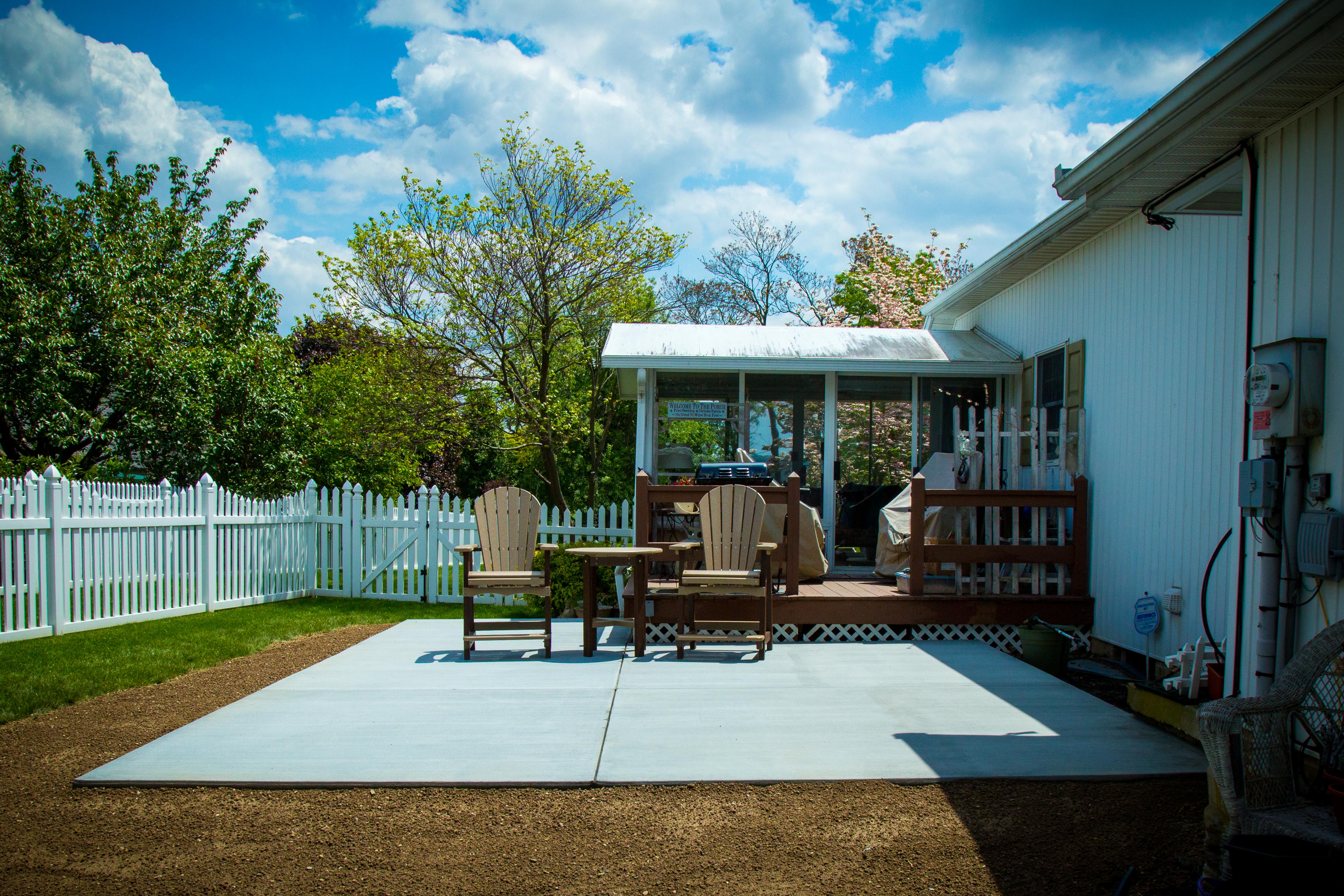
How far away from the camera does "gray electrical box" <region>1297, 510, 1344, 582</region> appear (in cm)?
305

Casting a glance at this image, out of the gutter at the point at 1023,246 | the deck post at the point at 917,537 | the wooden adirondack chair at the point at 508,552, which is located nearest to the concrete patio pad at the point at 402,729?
the wooden adirondack chair at the point at 508,552

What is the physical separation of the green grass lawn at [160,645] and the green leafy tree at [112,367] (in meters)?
3.53

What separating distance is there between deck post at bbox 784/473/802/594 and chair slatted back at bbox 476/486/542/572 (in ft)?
6.27

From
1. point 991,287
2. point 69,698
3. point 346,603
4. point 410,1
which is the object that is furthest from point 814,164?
point 69,698

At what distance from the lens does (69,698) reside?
4770mm

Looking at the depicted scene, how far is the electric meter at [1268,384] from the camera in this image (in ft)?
10.6

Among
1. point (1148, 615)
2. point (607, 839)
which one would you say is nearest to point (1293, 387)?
point (1148, 615)

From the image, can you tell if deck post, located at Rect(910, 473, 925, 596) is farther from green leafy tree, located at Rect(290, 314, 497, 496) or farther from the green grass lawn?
green leafy tree, located at Rect(290, 314, 497, 496)

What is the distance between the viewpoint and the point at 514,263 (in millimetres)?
12172

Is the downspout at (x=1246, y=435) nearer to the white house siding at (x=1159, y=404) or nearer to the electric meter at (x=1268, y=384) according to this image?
the electric meter at (x=1268, y=384)

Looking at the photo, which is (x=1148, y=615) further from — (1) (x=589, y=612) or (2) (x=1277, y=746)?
(1) (x=589, y=612)

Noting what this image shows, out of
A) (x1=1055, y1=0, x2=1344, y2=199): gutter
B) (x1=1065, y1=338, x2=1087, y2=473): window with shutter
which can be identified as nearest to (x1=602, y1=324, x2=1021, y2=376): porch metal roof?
(x1=1065, y1=338, x2=1087, y2=473): window with shutter

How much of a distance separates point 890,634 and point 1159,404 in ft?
8.42

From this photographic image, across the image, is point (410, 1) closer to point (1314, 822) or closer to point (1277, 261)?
point (1277, 261)
